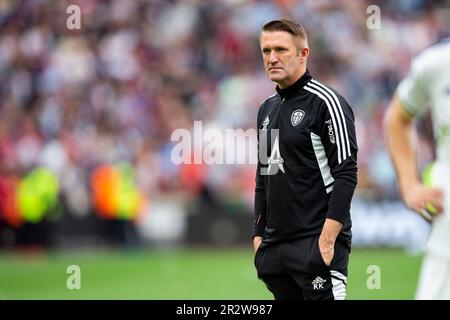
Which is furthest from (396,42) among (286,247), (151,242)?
(286,247)

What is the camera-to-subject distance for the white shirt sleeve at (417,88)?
16.0 ft

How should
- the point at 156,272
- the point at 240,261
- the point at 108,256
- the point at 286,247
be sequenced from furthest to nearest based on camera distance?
the point at 108,256
the point at 240,261
the point at 156,272
the point at 286,247

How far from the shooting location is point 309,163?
19.1 feet

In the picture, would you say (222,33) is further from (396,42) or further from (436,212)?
(436,212)

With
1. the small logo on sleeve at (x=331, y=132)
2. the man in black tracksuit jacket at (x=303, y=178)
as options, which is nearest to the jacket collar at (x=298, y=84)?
the man in black tracksuit jacket at (x=303, y=178)

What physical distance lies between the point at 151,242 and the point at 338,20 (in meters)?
6.53

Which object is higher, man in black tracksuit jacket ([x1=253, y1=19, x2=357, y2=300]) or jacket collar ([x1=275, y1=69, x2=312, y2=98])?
jacket collar ([x1=275, y1=69, x2=312, y2=98])

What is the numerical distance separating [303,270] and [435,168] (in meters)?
1.18

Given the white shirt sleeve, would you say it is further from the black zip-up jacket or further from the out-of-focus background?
the out-of-focus background

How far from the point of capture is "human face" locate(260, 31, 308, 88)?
5855 mm

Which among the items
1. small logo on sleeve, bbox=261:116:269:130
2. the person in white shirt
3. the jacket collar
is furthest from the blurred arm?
small logo on sleeve, bbox=261:116:269:130

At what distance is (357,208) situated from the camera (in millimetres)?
17250

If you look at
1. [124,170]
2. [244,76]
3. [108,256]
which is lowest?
[108,256]

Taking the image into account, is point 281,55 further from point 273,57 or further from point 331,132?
point 331,132
